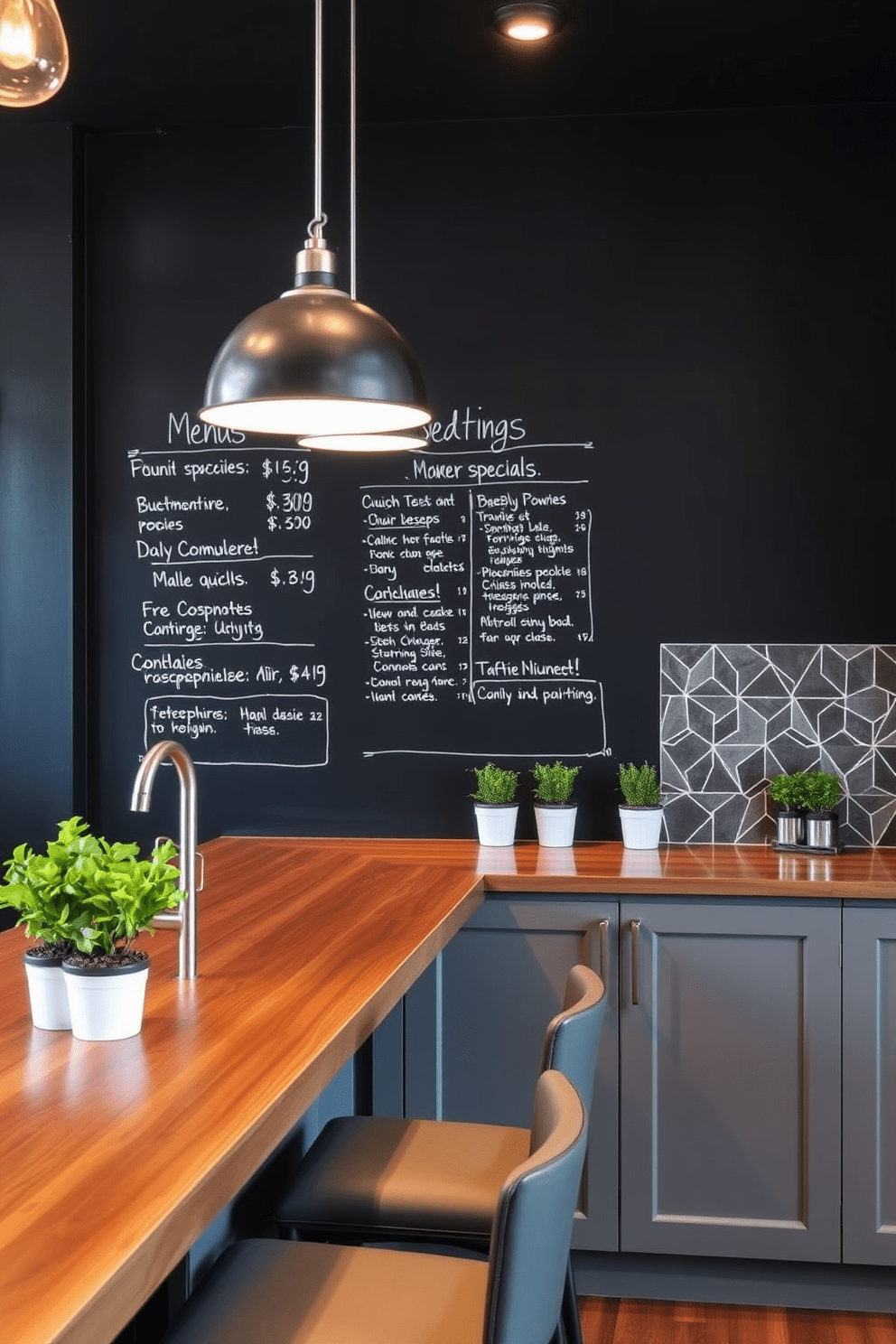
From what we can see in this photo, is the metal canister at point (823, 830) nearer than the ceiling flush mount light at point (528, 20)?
No

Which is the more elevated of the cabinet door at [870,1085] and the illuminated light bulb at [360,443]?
the illuminated light bulb at [360,443]

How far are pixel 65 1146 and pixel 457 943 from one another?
73.5 inches

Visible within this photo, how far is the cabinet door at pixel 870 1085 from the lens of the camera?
2930 mm

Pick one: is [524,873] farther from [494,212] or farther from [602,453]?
Result: [494,212]

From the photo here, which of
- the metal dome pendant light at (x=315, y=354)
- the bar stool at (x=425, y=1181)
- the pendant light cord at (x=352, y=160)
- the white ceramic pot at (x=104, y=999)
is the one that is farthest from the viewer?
the pendant light cord at (x=352, y=160)

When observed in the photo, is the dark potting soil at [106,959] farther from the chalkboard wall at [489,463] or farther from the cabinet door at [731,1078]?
the chalkboard wall at [489,463]

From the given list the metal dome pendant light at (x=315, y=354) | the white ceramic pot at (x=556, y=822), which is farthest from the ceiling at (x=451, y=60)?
the white ceramic pot at (x=556, y=822)

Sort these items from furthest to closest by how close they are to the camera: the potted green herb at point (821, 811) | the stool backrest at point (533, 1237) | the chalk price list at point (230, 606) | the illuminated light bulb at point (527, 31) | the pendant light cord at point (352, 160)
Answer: the chalk price list at point (230, 606), the potted green herb at point (821, 811), the illuminated light bulb at point (527, 31), the pendant light cord at point (352, 160), the stool backrest at point (533, 1237)

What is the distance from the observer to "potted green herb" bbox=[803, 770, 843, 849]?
11.0ft

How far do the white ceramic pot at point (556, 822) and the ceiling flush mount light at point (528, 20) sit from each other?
5.90 feet

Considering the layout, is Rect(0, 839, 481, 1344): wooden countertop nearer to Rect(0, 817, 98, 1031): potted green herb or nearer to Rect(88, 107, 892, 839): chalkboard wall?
Rect(0, 817, 98, 1031): potted green herb

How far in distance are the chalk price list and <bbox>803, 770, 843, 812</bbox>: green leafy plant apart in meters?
1.27

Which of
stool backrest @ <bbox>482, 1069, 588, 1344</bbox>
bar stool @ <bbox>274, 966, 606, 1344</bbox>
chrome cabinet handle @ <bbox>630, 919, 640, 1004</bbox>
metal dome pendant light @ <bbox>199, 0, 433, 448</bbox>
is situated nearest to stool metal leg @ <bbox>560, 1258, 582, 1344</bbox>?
bar stool @ <bbox>274, 966, 606, 1344</bbox>

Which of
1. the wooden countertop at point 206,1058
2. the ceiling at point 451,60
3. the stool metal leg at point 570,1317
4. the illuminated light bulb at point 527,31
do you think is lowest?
the stool metal leg at point 570,1317
